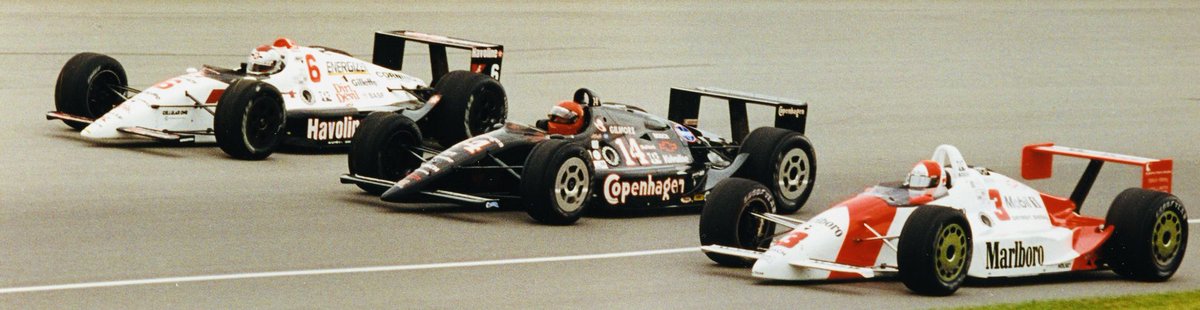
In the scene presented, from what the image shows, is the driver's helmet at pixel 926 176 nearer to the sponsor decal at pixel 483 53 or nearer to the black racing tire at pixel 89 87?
the sponsor decal at pixel 483 53

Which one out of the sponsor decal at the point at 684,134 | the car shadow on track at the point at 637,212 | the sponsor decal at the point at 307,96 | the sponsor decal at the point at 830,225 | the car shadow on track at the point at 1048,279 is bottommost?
the car shadow on track at the point at 637,212

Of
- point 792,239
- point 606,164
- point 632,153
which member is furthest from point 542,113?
point 792,239

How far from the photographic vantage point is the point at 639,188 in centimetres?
1644

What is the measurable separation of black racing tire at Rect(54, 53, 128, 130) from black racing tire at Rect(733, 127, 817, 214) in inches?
305

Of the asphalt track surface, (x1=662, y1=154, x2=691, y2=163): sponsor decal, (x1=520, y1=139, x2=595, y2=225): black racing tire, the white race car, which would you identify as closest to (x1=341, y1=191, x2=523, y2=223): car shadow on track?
the asphalt track surface

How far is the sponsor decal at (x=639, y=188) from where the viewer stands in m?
16.2

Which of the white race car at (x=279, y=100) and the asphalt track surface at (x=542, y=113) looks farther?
the white race car at (x=279, y=100)

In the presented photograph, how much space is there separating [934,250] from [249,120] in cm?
893

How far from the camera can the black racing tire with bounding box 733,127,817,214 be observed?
16828 millimetres

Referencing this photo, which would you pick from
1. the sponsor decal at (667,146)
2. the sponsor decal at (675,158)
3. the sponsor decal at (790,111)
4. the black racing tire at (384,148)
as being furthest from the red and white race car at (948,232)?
the black racing tire at (384,148)

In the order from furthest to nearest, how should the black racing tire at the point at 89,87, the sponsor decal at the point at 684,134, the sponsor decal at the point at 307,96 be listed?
the black racing tire at the point at 89,87 < the sponsor decal at the point at 307,96 < the sponsor decal at the point at 684,134

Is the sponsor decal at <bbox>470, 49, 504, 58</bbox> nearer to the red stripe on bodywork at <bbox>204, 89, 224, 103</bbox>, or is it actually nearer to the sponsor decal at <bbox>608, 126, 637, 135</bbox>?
the red stripe on bodywork at <bbox>204, 89, 224, 103</bbox>

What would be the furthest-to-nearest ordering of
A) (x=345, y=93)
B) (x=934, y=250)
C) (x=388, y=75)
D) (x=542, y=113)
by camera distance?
(x=542, y=113) < (x=388, y=75) < (x=345, y=93) < (x=934, y=250)

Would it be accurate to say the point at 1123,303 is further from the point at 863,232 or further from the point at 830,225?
the point at 830,225
